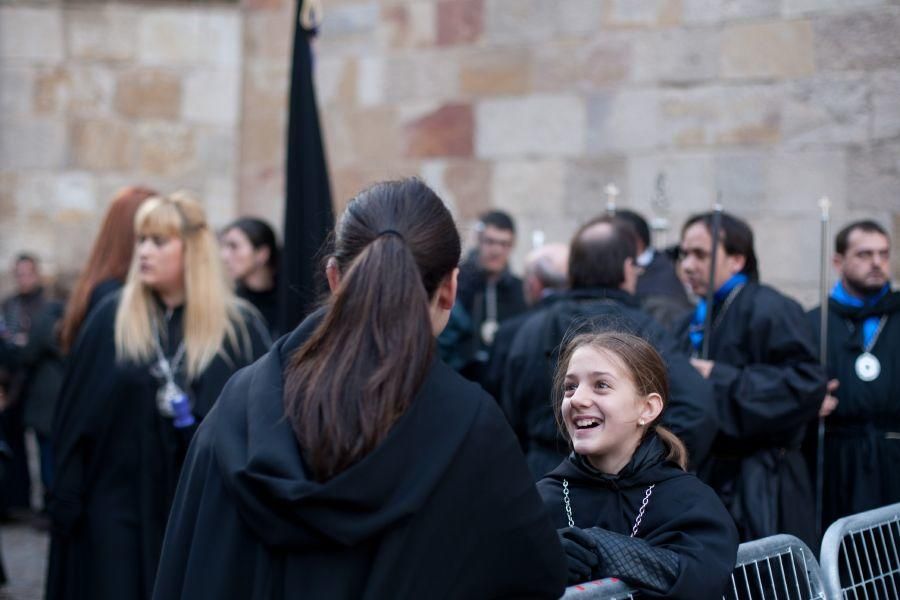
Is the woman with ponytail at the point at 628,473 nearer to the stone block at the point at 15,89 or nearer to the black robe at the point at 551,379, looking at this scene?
the black robe at the point at 551,379

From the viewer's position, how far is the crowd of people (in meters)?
2.15

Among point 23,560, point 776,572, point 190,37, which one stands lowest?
point 23,560

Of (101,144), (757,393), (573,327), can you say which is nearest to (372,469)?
(573,327)

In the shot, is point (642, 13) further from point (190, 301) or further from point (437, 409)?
point (437, 409)

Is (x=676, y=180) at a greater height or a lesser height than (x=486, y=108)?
lesser

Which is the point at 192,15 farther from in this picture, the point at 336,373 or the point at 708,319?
the point at 336,373

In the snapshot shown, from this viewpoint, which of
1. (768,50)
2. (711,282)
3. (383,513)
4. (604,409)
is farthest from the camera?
(768,50)

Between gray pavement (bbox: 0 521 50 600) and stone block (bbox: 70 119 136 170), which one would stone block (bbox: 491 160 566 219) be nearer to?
stone block (bbox: 70 119 136 170)

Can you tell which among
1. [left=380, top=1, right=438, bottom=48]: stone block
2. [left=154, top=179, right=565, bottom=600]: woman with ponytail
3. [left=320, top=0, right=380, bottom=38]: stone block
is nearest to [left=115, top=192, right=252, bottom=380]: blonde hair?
[left=154, top=179, right=565, bottom=600]: woman with ponytail

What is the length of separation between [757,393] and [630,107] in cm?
404

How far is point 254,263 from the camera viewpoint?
6.61 metres

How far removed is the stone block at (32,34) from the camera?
32.4 ft

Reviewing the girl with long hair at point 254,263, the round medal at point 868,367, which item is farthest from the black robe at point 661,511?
the girl with long hair at point 254,263

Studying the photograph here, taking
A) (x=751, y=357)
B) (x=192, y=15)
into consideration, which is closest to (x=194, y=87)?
(x=192, y=15)
